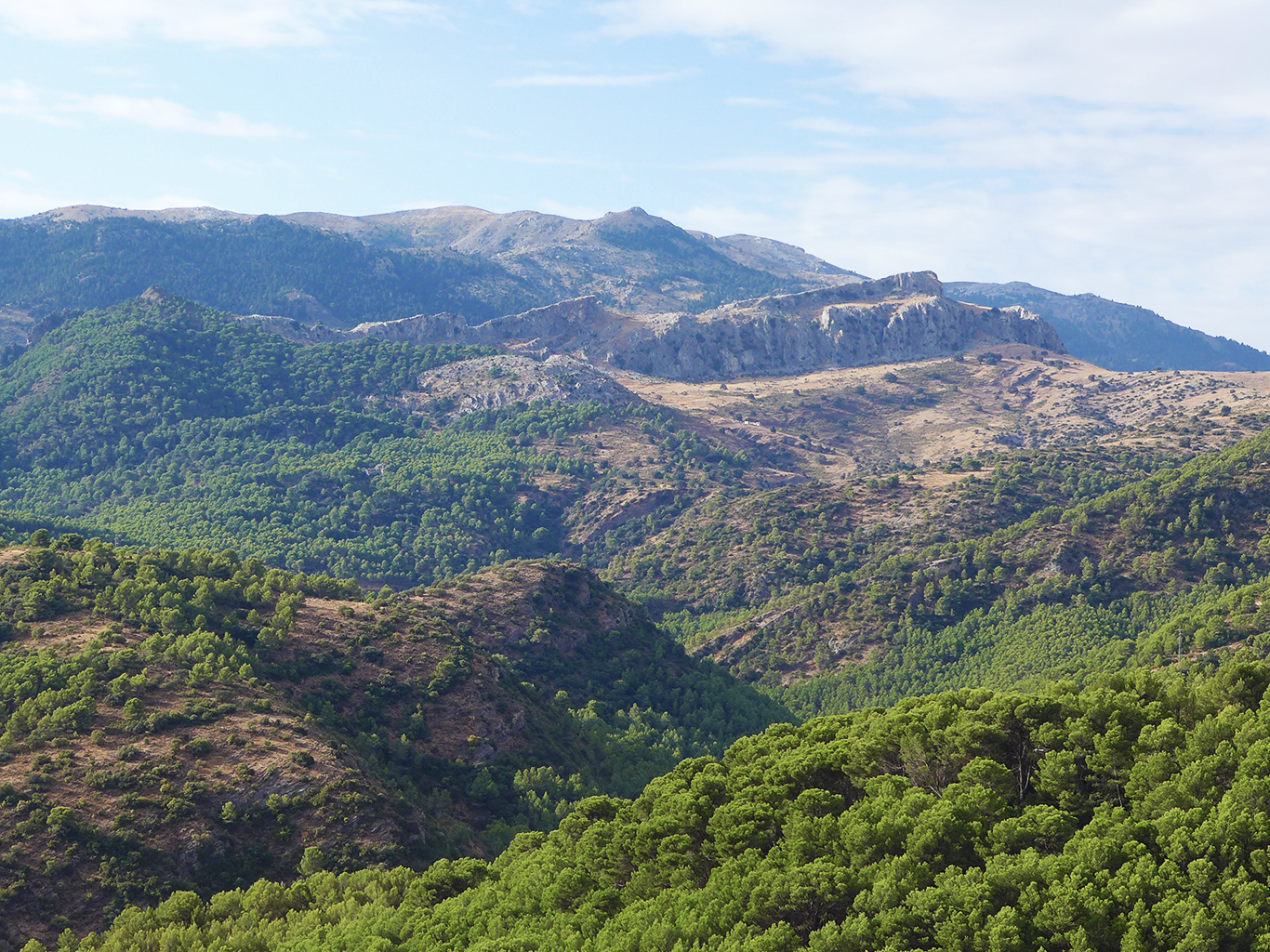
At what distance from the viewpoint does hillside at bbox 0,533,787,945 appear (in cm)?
10025

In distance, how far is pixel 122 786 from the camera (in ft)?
340

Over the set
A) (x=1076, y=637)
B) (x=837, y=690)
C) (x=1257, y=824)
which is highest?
(x=1257, y=824)

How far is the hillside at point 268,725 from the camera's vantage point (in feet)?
329

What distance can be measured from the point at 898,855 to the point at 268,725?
64.5m

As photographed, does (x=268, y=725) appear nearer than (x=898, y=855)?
No

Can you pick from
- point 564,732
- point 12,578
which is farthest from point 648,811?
point 12,578

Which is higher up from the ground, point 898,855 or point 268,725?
point 898,855

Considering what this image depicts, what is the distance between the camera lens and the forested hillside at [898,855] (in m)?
65.1

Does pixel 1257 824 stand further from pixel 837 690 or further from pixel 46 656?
pixel 837 690

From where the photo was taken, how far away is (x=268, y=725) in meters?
116

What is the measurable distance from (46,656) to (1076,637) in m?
141

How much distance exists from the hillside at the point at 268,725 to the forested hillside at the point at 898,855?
30.4 feet

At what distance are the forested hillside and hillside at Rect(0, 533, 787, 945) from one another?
30.4ft

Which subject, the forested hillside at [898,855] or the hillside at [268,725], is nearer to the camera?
the forested hillside at [898,855]
